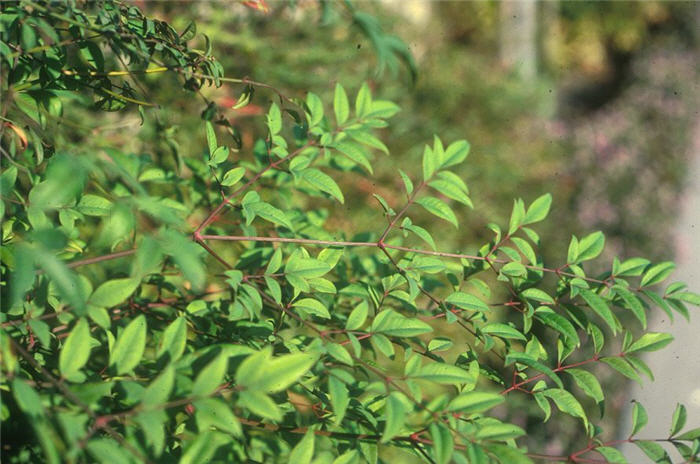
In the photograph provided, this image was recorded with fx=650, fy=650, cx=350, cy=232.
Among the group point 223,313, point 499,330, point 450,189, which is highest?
point 450,189

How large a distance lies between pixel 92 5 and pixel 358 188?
87.2 inches

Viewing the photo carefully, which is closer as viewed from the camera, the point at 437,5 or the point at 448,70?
the point at 448,70

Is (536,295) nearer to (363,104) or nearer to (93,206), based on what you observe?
(363,104)

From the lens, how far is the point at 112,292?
1.93ft

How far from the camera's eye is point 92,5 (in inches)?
30.0

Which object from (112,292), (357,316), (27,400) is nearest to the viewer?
(27,400)

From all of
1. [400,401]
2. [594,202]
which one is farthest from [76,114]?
[594,202]

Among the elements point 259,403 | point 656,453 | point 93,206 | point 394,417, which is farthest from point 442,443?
point 93,206

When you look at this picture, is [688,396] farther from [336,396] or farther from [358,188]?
[336,396]

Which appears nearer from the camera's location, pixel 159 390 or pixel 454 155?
pixel 159 390

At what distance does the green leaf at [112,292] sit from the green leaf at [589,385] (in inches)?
19.5

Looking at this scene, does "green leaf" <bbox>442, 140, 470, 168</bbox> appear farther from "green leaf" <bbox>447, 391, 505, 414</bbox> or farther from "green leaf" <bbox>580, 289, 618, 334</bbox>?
"green leaf" <bbox>447, 391, 505, 414</bbox>

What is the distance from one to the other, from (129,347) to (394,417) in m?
0.25

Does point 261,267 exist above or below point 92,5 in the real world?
below
